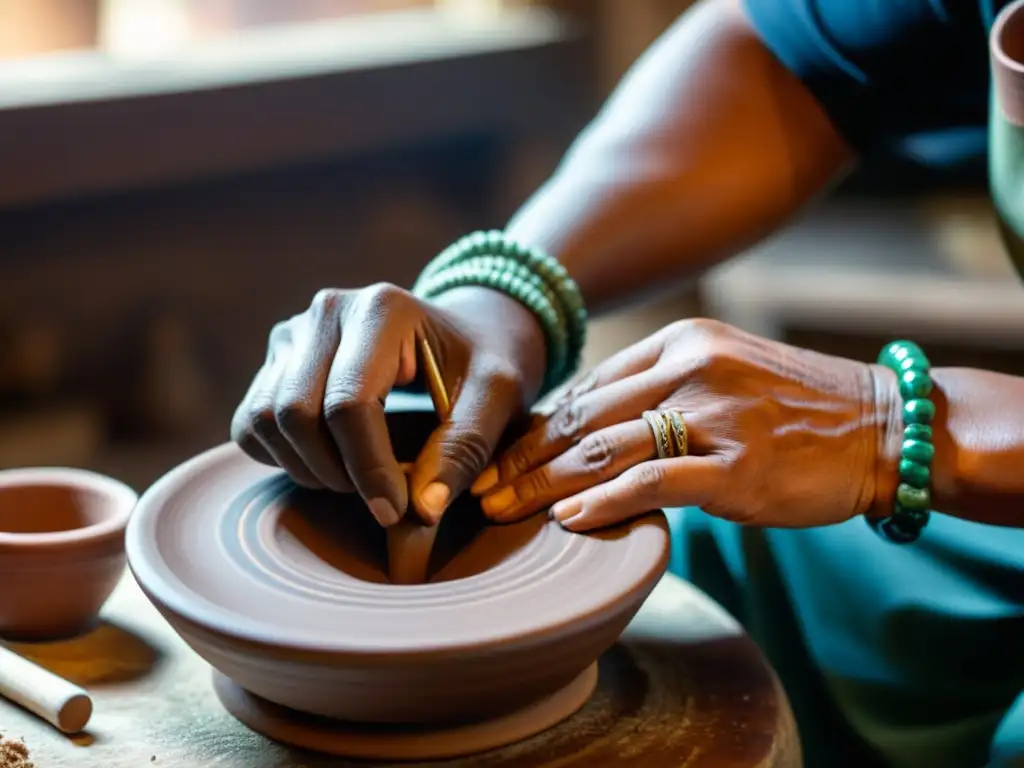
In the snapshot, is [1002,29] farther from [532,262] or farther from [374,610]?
[374,610]

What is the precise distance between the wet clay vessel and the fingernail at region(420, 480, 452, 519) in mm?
54

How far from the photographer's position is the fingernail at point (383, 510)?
90 cm

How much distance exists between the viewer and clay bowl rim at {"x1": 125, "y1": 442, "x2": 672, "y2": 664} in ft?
2.55

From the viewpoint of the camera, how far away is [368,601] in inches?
33.5

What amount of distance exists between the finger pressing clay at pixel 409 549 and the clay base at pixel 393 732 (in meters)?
0.13

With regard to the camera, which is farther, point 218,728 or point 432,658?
point 218,728

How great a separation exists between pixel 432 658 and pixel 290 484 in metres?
0.28

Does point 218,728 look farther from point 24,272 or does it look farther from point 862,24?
point 24,272

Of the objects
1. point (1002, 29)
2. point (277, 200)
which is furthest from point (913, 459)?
point (277, 200)

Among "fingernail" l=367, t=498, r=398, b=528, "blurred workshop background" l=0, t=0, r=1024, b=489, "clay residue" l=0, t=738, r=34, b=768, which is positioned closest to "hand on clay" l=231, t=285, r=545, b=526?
"fingernail" l=367, t=498, r=398, b=528

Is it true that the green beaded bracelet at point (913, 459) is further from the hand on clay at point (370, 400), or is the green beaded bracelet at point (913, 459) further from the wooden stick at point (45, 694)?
the wooden stick at point (45, 694)

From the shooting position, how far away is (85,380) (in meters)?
2.71

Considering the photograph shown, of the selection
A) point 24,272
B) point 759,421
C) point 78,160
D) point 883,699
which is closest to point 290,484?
point 759,421

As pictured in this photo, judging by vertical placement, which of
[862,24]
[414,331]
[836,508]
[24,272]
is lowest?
[24,272]
